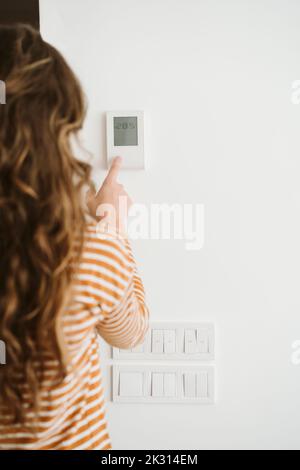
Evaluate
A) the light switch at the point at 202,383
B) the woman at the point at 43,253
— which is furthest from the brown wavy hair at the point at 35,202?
the light switch at the point at 202,383

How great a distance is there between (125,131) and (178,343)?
0.49 meters

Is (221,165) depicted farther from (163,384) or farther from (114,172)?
(163,384)

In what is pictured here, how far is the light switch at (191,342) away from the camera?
3.55 feet

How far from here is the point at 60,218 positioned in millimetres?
658

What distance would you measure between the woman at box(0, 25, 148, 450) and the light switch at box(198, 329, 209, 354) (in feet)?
1.31

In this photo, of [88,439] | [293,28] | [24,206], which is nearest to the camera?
[24,206]

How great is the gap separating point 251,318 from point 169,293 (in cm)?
19

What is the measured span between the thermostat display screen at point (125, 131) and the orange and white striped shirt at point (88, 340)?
0.38 metres

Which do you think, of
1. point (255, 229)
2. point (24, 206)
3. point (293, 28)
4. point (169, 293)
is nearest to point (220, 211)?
point (255, 229)

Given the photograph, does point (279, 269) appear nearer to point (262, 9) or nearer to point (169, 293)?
point (169, 293)

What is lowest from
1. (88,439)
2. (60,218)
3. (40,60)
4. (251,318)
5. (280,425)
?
(280,425)

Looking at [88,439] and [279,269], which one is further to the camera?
[279,269]

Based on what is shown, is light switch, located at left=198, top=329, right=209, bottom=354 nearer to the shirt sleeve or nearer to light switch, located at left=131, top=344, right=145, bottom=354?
light switch, located at left=131, top=344, right=145, bottom=354

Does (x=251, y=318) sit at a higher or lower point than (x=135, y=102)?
lower
